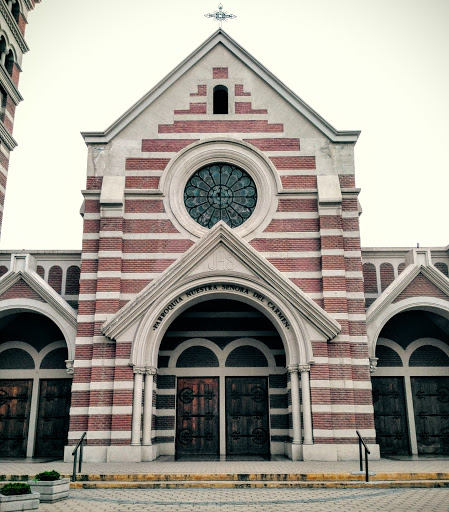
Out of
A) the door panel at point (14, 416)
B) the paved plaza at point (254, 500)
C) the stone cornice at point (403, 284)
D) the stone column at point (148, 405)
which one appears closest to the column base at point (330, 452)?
the paved plaza at point (254, 500)

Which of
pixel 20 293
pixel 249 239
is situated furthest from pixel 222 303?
pixel 20 293

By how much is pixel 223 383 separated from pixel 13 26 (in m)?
15.7

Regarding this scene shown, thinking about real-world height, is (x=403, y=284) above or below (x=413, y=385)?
above

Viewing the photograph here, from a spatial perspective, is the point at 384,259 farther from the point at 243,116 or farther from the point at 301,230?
the point at 243,116

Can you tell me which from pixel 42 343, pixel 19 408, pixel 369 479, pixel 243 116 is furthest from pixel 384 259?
pixel 19 408

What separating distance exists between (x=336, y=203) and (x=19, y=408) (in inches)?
477

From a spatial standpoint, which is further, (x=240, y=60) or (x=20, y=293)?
(x=240, y=60)

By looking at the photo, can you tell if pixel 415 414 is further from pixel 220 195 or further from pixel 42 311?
pixel 42 311

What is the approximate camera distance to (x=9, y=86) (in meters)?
20.8

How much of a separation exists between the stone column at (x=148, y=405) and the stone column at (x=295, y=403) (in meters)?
3.93

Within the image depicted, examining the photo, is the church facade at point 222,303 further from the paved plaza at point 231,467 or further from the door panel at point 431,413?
the paved plaza at point 231,467

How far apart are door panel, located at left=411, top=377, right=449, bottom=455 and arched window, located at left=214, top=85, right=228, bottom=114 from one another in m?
11.1

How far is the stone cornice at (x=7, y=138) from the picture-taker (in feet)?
65.4

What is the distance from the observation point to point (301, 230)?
1722 cm
